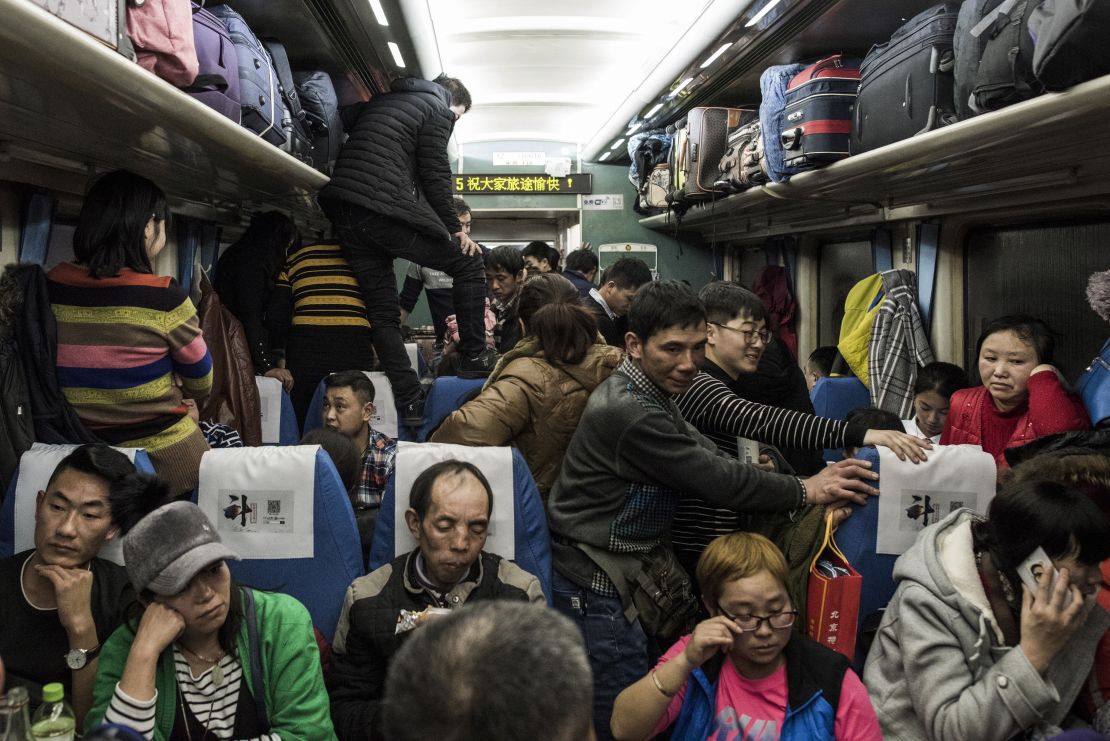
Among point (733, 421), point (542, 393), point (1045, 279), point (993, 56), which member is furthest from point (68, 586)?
point (1045, 279)

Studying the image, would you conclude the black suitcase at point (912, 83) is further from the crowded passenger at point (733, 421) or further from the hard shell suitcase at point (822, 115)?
the crowded passenger at point (733, 421)

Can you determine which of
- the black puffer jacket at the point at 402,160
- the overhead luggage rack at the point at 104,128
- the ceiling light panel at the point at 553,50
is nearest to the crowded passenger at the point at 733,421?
the black puffer jacket at the point at 402,160

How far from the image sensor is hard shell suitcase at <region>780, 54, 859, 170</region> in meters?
4.29

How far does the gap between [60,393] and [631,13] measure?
397 cm

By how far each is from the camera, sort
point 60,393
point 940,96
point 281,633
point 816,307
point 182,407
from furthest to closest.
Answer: point 816,307, point 940,96, point 182,407, point 60,393, point 281,633

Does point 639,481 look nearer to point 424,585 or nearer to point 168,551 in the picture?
point 424,585

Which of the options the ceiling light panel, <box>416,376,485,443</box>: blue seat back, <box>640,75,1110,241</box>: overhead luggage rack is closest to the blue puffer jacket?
<box>640,75,1110,241</box>: overhead luggage rack

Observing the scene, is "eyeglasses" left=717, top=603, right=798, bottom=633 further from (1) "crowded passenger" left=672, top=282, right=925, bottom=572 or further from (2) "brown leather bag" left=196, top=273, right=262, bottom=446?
(2) "brown leather bag" left=196, top=273, right=262, bottom=446

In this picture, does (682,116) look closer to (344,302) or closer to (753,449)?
(344,302)

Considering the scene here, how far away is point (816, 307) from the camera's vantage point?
703 centimetres

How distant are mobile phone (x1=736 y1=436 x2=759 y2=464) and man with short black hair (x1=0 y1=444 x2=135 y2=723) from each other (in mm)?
1891

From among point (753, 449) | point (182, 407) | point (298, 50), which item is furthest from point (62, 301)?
point (298, 50)

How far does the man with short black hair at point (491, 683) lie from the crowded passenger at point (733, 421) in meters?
1.65

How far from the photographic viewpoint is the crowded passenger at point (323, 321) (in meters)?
4.50
